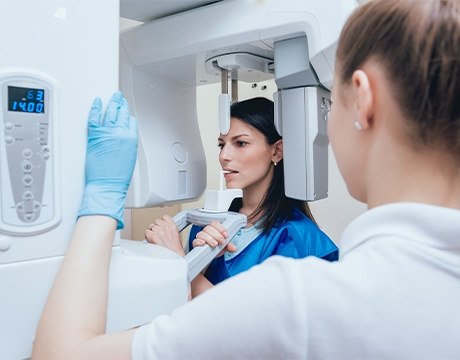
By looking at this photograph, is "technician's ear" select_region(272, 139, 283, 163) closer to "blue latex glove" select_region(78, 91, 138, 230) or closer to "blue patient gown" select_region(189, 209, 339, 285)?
"blue patient gown" select_region(189, 209, 339, 285)

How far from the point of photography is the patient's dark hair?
1557mm

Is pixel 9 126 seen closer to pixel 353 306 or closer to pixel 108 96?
pixel 108 96

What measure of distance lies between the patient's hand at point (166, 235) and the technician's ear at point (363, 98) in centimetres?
81

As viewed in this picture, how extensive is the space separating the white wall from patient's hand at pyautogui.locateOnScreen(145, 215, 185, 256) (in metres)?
0.87

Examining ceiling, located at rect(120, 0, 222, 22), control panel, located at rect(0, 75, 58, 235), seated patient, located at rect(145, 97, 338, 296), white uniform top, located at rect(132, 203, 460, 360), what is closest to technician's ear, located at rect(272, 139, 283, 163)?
seated patient, located at rect(145, 97, 338, 296)

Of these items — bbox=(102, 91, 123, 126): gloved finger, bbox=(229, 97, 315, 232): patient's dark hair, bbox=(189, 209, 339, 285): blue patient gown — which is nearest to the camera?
bbox=(102, 91, 123, 126): gloved finger

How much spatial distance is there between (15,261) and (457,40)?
2.17 ft

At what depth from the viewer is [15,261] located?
68cm

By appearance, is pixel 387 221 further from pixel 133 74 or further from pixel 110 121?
pixel 133 74

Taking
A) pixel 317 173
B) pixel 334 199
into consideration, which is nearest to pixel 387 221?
pixel 317 173

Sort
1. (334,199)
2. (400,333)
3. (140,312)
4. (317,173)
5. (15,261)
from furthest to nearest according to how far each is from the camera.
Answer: (334,199), (317,173), (140,312), (15,261), (400,333)

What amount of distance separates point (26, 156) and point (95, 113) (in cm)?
14

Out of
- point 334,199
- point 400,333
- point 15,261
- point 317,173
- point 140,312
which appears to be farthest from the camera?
point 334,199

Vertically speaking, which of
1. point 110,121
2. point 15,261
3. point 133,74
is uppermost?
point 133,74
